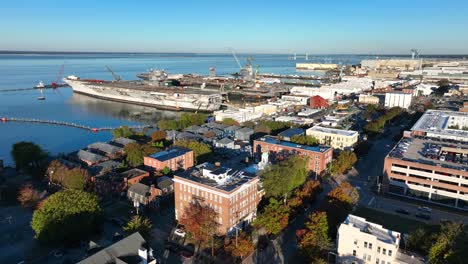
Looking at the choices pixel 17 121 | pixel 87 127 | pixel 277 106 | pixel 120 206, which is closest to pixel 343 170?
pixel 120 206

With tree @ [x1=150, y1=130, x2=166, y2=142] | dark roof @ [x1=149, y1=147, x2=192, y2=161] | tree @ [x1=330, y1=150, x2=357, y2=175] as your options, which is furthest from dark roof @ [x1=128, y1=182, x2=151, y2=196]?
tree @ [x1=330, y1=150, x2=357, y2=175]

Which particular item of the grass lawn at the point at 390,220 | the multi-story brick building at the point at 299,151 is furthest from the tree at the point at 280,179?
the multi-story brick building at the point at 299,151

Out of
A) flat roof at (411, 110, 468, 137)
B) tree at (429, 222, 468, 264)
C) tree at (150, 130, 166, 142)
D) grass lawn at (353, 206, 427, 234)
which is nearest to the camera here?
tree at (429, 222, 468, 264)

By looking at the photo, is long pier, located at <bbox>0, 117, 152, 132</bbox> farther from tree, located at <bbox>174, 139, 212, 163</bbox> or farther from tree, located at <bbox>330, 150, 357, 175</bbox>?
tree, located at <bbox>330, 150, 357, 175</bbox>

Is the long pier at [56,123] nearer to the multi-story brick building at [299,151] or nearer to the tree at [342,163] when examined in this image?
the multi-story brick building at [299,151]

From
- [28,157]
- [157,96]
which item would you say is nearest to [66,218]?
[28,157]

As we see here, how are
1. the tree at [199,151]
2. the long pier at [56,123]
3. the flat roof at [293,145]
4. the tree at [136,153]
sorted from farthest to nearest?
the long pier at [56,123] → the tree at [199,151] → the tree at [136,153] → the flat roof at [293,145]
